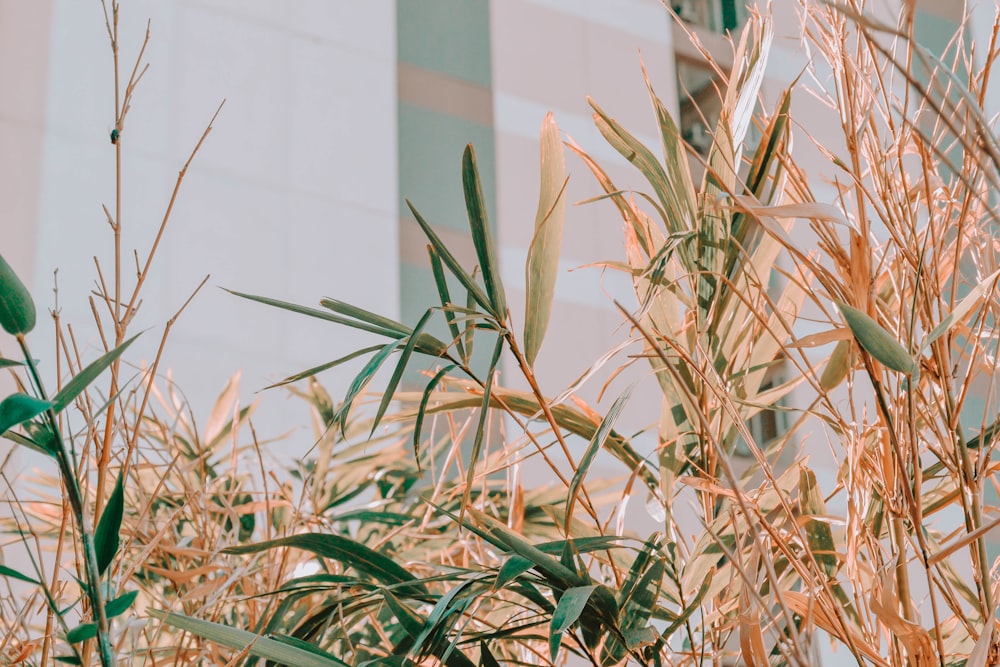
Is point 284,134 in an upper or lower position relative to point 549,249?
upper

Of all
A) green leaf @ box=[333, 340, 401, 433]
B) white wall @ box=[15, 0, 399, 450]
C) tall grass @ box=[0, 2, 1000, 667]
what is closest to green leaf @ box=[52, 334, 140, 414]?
tall grass @ box=[0, 2, 1000, 667]

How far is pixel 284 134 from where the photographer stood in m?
3.43

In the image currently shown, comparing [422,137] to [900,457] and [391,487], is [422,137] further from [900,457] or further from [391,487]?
[900,457]

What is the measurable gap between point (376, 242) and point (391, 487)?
166 cm

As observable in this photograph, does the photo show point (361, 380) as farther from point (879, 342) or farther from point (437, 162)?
point (437, 162)

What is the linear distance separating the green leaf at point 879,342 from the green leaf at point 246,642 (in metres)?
0.41

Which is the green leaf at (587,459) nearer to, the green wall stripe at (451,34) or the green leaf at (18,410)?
the green leaf at (18,410)

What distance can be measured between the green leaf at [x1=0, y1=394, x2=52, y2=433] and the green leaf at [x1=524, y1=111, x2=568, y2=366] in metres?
0.51

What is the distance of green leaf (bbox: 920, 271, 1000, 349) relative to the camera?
2.06ft

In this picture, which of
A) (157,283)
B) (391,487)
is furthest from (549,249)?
(157,283)

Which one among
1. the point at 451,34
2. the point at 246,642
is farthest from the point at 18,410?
the point at 451,34

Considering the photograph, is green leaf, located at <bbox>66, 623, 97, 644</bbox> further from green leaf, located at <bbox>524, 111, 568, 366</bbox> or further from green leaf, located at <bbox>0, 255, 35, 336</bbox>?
green leaf, located at <bbox>524, 111, 568, 366</bbox>

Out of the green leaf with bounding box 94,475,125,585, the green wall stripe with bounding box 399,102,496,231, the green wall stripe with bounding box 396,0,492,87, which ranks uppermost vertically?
the green wall stripe with bounding box 396,0,492,87

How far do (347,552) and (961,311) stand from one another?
0.50 m
